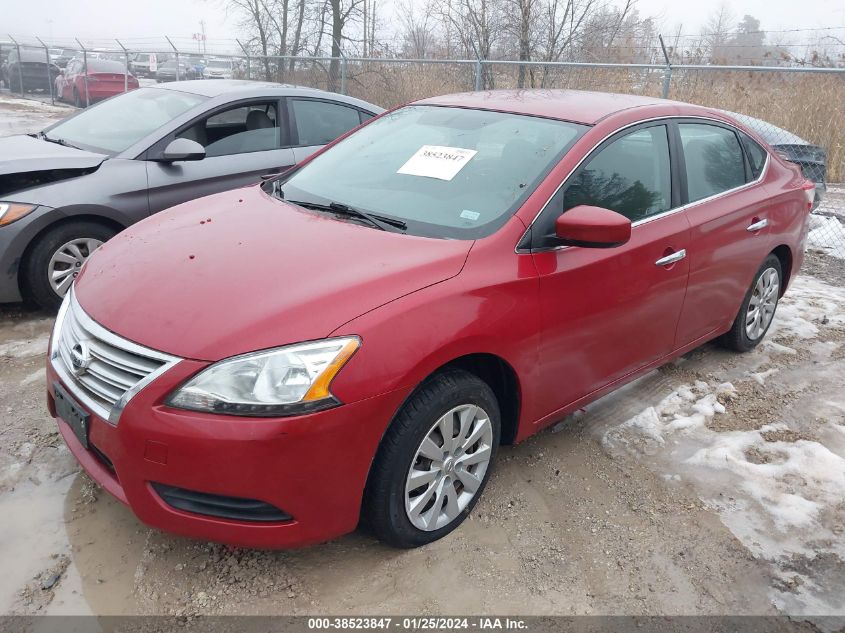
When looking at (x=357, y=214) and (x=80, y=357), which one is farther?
(x=357, y=214)

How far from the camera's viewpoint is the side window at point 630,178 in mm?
3045

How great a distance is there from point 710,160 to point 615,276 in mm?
1315

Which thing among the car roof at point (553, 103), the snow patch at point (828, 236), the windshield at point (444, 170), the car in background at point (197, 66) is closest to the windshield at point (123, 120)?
the windshield at point (444, 170)

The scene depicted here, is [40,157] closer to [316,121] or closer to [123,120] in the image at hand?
[123,120]

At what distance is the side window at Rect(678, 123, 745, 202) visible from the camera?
12.1 ft

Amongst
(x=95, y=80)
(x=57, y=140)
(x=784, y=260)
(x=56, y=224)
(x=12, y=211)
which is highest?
(x=95, y=80)

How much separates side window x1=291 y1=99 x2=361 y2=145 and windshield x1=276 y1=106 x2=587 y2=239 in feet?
7.36

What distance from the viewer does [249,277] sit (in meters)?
2.48

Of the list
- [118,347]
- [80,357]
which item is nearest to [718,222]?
[118,347]

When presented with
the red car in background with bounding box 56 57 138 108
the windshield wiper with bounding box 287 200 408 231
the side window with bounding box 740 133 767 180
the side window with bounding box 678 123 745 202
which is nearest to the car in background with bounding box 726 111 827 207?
the side window with bounding box 740 133 767 180

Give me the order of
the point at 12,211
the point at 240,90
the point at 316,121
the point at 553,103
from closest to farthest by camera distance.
→ the point at 553,103 < the point at 12,211 < the point at 240,90 < the point at 316,121

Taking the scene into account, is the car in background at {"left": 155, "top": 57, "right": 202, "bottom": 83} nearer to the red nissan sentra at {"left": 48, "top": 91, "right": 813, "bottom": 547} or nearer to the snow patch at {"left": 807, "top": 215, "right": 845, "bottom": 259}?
the snow patch at {"left": 807, "top": 215, "right": 845, "bottom": 259}

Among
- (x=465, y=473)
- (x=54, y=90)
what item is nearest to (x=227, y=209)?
(x=465, y=473)

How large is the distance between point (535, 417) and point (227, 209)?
67.8 inches
